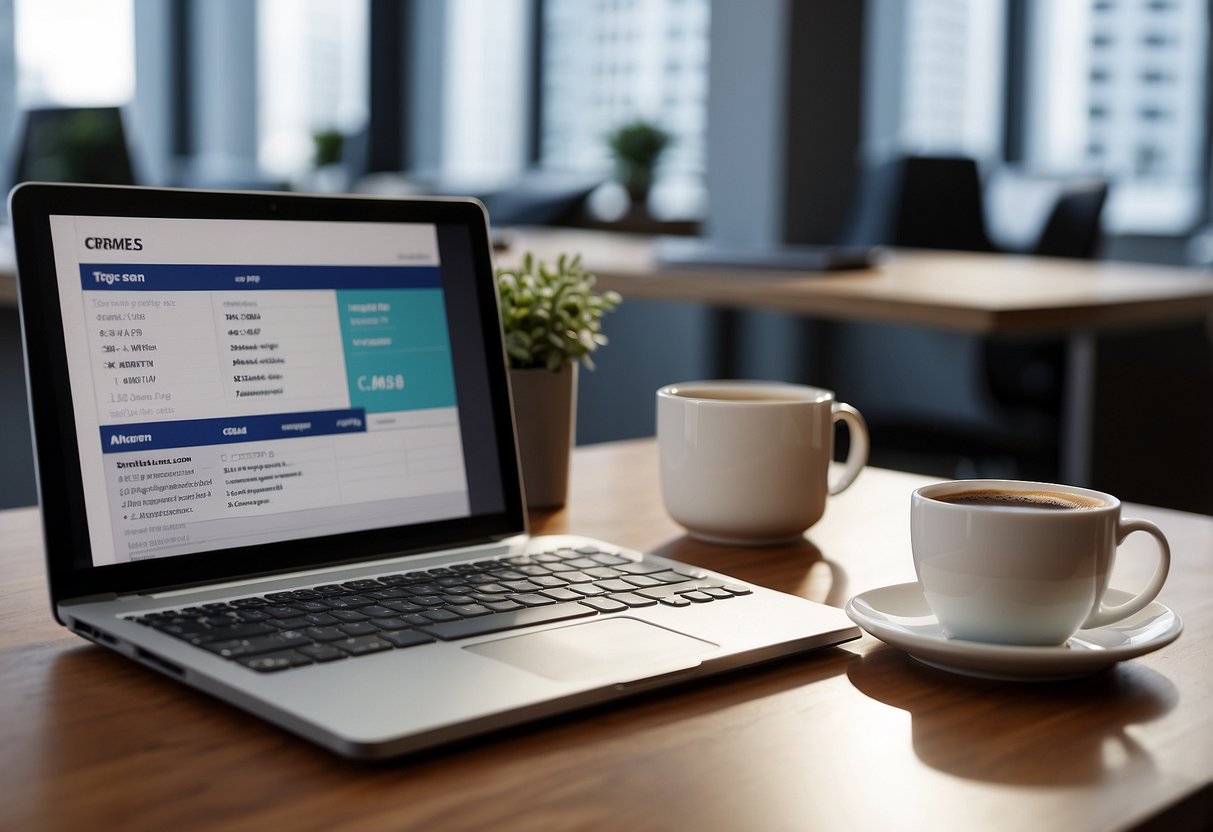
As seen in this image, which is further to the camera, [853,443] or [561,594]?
[853,443]

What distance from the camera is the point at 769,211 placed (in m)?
3.23

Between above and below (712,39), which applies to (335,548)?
below

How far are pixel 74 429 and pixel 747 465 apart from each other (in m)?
0.40

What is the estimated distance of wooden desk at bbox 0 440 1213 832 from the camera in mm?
445

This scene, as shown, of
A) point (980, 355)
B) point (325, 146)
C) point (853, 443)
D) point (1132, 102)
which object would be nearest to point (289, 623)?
point (853, 443)

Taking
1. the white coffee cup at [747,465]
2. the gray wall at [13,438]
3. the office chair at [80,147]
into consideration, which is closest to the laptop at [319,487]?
the white coffee cup at [747,465]

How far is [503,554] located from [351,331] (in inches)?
6.1

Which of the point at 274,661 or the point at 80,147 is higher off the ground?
the point at 80,147

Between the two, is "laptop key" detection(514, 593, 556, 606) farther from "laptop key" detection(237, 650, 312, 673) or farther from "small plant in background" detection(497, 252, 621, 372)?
"small plant in background" detection(497, 252, 621, 372)

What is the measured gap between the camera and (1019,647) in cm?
57

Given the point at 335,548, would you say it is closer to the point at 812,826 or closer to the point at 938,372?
the point at 812,826

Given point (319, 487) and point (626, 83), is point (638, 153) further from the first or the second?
point (319, 487)

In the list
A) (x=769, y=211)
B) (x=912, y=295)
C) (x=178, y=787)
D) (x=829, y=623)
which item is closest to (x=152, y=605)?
(x=178, y=787)

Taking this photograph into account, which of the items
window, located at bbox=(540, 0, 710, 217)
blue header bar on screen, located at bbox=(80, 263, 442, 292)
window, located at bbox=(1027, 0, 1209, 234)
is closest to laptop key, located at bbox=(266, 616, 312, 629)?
blue header bar on screen, located at bbox=(80, 263, 442, 292)
